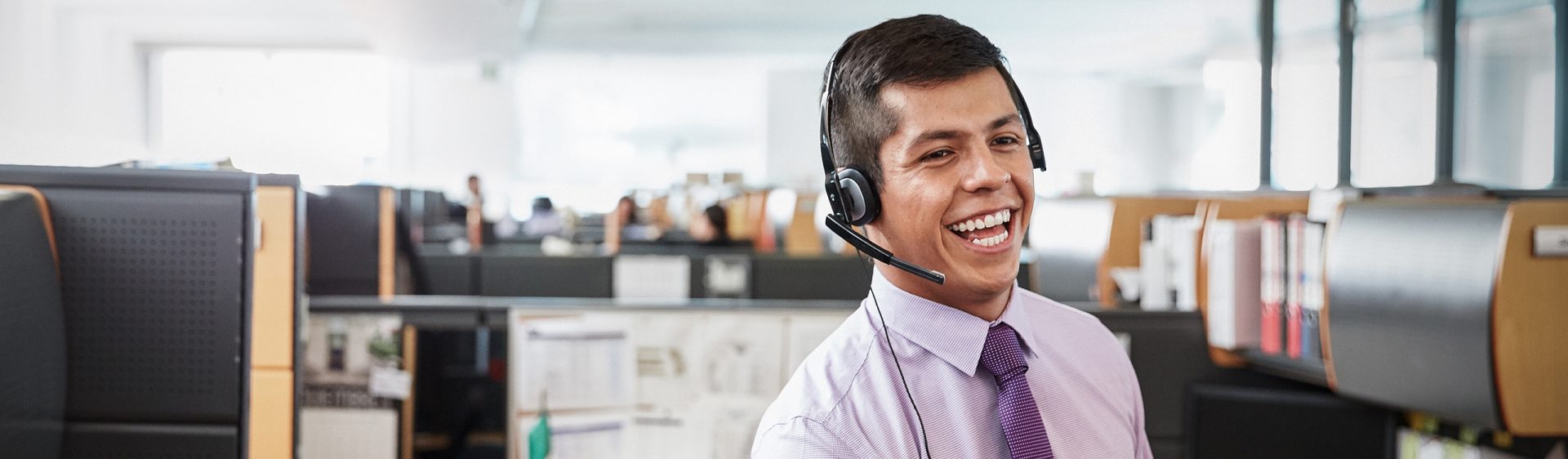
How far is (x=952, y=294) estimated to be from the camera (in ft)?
3.06

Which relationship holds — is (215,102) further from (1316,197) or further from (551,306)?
(1316,197)

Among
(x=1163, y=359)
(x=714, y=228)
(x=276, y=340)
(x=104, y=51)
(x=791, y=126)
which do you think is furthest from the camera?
(x=791, y=126)

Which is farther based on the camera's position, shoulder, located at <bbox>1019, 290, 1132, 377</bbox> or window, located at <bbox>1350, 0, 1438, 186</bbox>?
window, located at <bbox>1350, 0, 1438, 186</bbox>

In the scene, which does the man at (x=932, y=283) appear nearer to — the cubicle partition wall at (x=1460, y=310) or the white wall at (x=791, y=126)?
the cubicle partition wall at (x=1460, y=310)

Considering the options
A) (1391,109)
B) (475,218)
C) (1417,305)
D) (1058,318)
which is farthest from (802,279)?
(1391,109)

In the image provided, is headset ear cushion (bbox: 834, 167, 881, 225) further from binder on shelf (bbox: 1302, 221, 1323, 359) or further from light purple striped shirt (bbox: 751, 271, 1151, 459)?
binder on shelf (bbox: 1302, 221, 1323, 359)

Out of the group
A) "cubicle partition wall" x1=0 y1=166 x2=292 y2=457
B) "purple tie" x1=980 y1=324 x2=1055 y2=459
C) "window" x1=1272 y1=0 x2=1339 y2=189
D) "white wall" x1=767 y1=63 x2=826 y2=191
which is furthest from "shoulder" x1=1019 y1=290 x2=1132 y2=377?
"white wall" x1=767 y1=63 x2=826 y2=191

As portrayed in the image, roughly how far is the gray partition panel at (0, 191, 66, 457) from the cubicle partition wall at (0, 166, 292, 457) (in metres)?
0.04

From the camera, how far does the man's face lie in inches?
34.7

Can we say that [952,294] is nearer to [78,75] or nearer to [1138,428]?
[1138,428]

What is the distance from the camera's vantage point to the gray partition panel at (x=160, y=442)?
1402 millimetres

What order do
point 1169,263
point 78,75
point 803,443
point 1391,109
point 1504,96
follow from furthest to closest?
point 1391,109, point 1504,96, point 78,75, point 1169,263, point 803,443

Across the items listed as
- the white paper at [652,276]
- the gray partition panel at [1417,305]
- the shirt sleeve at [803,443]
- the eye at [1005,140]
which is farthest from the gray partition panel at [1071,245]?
the shirt sleeve at [803,443]

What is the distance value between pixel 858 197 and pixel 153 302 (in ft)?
3.22
